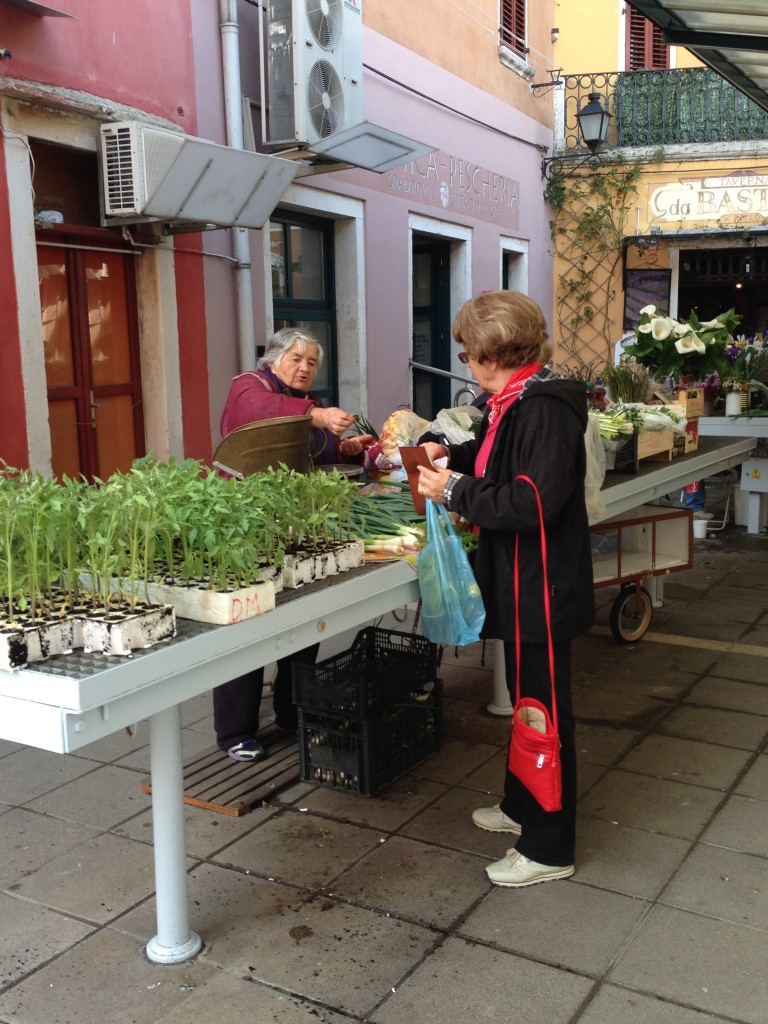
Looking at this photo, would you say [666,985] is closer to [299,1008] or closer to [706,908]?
[706,908]

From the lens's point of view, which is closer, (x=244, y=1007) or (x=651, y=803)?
(x=244, y=1007)

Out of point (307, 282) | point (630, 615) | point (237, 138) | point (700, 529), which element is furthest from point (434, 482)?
point (307, 282)

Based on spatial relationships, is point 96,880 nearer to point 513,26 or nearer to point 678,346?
point 678,346

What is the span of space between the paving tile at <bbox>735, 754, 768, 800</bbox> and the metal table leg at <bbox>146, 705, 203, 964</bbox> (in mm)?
2087

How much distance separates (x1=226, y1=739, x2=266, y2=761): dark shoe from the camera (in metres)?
3.85

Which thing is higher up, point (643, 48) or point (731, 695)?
point (643, 48)

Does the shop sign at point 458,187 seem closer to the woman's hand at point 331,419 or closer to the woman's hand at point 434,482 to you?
the woman's hand at point 331,419

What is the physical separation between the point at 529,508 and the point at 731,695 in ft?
8.09

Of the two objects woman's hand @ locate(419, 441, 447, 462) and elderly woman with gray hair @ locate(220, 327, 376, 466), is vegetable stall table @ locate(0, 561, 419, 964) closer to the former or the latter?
woman's hand @ locate(419, 441, 447, 462)

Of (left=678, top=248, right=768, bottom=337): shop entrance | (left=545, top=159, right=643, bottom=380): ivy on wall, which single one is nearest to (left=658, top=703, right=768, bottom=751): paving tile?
(left=678, top=248, right=768, bottom=337): shop entrance

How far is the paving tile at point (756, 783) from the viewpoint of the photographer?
3.58 metres

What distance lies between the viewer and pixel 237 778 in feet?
12.2

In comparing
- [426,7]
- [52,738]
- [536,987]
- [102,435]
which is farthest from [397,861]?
[426,7]


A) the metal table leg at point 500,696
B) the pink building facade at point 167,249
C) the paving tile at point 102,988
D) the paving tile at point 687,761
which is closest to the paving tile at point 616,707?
the paving tile at point 687,761
